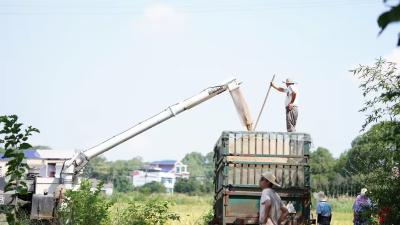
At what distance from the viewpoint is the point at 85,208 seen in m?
16.4

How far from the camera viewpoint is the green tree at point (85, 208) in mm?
16188

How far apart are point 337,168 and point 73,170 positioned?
74.2 meters

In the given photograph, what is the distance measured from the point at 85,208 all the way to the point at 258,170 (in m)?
4.44

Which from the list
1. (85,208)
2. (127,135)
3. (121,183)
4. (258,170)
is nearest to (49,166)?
(127,135)

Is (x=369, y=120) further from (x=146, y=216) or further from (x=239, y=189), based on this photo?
(x=146, y=216)

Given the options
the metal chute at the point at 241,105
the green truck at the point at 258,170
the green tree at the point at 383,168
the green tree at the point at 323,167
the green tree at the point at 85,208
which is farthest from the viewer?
the green tree at the point at 323,167

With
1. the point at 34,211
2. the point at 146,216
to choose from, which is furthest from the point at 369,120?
the point at 34,211

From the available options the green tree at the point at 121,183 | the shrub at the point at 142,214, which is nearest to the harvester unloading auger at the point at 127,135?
the shrub at the point at 142,214

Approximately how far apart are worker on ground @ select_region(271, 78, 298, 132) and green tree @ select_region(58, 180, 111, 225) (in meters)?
4.55

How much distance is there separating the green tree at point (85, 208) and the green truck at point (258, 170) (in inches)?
137

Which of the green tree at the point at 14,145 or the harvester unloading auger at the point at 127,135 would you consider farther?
the harvester unloading auger at the point at 127,135

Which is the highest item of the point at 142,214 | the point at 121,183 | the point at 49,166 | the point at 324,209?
the point at 121,183

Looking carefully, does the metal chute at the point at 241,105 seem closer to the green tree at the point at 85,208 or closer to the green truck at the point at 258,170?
the green tree at the point at 85,208

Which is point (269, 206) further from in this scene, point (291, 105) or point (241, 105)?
point (241, 105)
